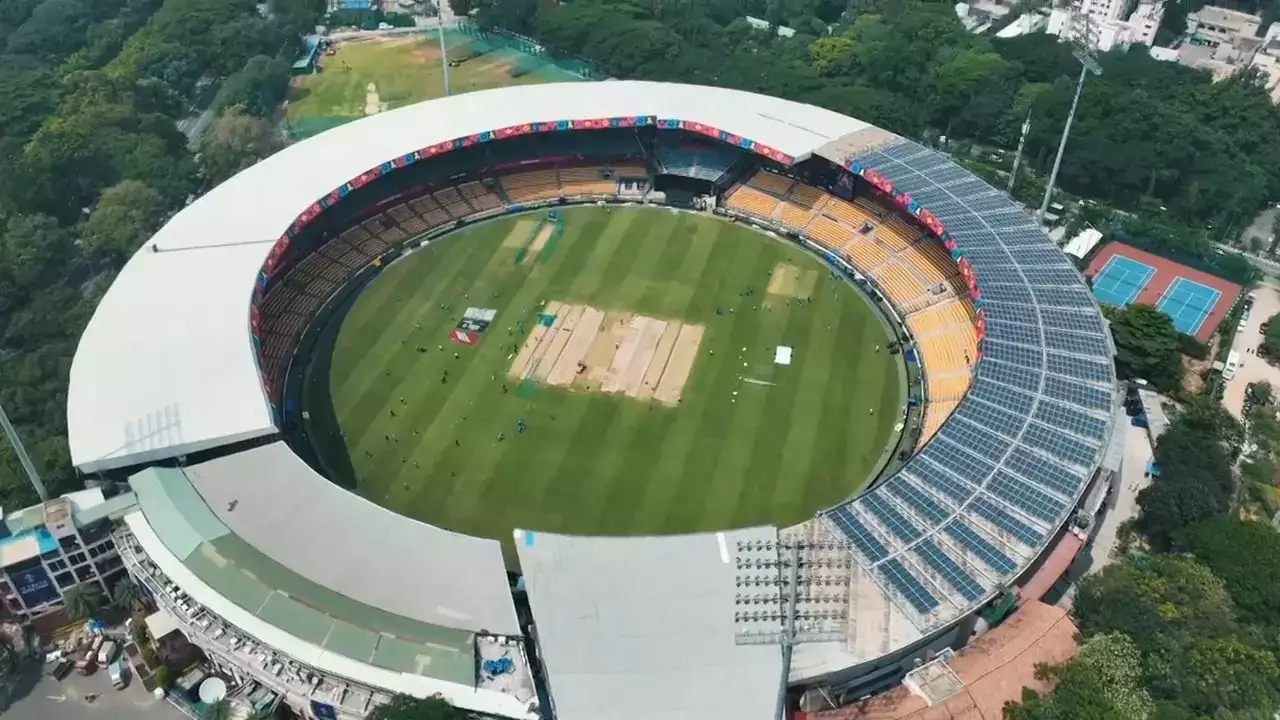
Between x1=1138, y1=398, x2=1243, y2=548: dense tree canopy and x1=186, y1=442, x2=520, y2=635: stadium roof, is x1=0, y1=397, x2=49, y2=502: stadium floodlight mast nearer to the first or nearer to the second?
x1=186, y1=442, x2=520, y2=635: stadium roof

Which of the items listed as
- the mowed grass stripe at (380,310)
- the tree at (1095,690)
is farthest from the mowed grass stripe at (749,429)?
the mowed grass stripe at (380,310)

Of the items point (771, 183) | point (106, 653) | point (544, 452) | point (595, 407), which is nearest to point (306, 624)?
point (106, 653)

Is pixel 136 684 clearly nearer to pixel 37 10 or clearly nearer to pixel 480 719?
pixel 480 719

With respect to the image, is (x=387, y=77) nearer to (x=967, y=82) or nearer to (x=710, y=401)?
(x=967, y=82)

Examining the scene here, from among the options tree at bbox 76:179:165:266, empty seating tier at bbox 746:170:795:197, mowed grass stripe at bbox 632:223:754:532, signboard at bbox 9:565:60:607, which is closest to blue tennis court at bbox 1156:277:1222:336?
empty seating tier at bbox 746:170:795:197

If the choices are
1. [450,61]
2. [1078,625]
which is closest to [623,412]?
[1078,625]
